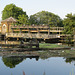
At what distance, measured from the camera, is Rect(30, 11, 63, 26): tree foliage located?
3387 inches

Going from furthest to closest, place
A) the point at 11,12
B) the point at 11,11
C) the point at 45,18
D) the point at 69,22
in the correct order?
1. the point at 11,11
2. the point at 11,12
3. the point at 45,18
4. the point at 69,22

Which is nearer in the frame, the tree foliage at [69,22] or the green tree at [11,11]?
the tree foliage at [69,22]

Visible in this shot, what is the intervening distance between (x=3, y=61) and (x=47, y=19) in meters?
72.7

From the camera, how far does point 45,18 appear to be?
299 ft

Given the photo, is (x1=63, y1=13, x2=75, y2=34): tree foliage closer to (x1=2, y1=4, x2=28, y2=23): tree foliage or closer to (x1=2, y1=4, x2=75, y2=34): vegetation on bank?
(x1=2, y1=4, x2=75, y2=34): vegetation on bank

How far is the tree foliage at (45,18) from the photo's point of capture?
86025mm

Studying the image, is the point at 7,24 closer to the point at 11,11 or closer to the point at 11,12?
the point at 11,12

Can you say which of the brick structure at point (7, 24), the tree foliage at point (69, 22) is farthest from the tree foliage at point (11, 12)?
the tree foliage at point (69, 22)

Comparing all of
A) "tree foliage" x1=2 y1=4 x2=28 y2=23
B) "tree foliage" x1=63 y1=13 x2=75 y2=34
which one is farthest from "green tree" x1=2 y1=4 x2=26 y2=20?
"tree foliage" x1=63 y1=13 x2=75 y2=34

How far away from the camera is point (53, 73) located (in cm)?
1412

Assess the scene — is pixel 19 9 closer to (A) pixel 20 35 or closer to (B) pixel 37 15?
(B) pixel 37 15

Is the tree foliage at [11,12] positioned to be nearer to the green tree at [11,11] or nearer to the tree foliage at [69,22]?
the green tree at [11,11]

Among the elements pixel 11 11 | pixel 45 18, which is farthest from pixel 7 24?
pixel 45 18

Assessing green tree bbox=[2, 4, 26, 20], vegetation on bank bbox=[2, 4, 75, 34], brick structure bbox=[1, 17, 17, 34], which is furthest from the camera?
green tree bbox=[2, 4, 26, 20]
